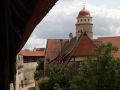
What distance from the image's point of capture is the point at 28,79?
9069cm

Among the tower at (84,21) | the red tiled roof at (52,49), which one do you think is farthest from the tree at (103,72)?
the tower at (84,21)

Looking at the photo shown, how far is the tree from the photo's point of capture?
4247 cm

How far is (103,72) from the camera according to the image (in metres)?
42.7

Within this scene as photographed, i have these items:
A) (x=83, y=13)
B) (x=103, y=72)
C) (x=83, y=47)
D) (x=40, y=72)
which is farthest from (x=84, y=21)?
(x=103, y=72)

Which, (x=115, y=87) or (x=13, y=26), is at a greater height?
(x=13, y=26)

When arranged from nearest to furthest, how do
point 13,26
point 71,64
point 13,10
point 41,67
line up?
point 13,10
point 13,26
point 71,64
point 41,67

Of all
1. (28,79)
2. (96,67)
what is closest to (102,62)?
(96,67)

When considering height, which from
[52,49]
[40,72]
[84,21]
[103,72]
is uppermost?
[84,21]

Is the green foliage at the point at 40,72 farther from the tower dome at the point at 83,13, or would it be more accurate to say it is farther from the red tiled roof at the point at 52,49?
the tower dome at the point at 83,13

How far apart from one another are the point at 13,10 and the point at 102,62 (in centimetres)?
3713

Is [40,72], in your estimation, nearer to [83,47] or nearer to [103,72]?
[83,47]

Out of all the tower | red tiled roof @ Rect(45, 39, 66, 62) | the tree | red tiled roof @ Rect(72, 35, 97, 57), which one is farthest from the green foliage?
the tree

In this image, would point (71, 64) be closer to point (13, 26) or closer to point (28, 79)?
point (28, 79)

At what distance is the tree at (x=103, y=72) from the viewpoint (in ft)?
139
